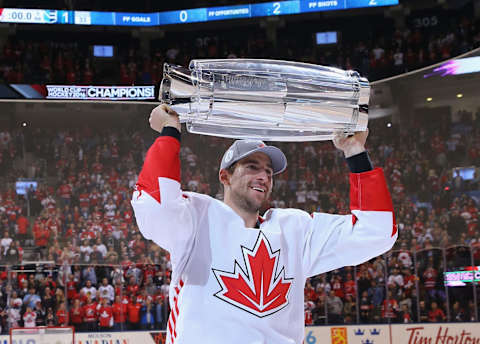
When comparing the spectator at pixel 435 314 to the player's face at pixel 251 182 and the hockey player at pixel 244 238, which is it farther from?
the player's face at pixel 251 182

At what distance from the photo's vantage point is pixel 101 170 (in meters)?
14.5

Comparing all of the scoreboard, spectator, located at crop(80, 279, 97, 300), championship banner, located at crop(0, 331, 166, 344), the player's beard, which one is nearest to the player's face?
the player's beard

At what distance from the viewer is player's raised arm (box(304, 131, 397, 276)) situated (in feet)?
8.51

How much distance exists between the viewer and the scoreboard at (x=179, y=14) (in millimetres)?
16656

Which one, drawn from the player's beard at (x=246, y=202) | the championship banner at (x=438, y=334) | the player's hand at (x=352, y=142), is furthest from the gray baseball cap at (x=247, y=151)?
the championship banner at (x=438, y=334)

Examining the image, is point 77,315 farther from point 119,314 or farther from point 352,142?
point 352,142

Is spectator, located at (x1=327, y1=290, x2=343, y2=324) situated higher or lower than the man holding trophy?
lower

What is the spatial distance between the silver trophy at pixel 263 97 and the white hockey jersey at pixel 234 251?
19 centimetres

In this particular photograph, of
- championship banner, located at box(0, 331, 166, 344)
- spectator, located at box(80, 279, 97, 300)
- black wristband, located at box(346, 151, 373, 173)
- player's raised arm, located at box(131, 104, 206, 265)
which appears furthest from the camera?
spectator, located at box(80, 279, 97, 300)

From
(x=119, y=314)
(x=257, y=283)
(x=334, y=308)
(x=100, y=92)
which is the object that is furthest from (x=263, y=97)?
(x=100, y=92)

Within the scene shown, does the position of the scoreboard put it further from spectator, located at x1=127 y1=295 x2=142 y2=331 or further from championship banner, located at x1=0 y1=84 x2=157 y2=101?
spectator, located at x1=127 y1=295 x2=142 y2=331

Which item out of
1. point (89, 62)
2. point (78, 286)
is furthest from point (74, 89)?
point (78, 286)

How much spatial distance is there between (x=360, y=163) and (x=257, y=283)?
683 mm

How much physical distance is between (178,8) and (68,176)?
7370 millimetres
